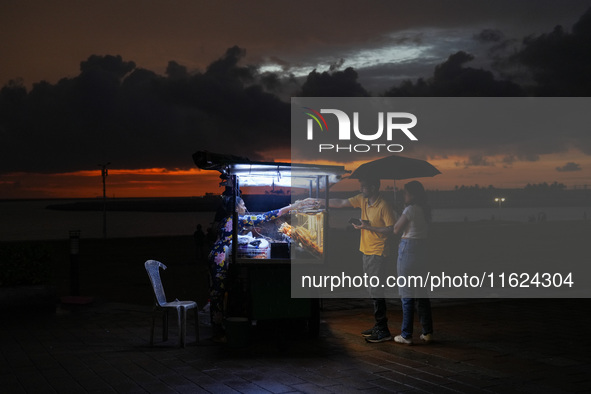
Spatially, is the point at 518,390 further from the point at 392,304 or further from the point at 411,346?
the point at 392,304

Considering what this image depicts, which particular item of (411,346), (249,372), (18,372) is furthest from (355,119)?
(18,372)

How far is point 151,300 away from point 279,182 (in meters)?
5.25

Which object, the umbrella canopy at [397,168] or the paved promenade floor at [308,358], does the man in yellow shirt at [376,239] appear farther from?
the umbrella canopy at [397,168]

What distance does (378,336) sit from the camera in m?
7.85

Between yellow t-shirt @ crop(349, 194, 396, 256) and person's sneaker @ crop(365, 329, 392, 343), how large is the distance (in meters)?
0.99

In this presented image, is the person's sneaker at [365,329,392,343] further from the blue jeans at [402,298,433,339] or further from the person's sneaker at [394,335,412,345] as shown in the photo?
the blue jeans at [402,298,433,339]

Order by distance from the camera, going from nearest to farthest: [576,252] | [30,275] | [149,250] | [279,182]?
[279,182], [30,275], [576,252], [149,250]

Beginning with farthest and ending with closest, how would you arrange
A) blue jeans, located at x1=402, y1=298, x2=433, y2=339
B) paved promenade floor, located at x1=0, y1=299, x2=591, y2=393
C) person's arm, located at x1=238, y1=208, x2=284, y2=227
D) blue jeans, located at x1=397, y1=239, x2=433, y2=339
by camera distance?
person's arm, located at x1=238, y1=208, x2=284, y2=227 < blue jeans, located at x1=402, y1=298, x2=433, y2=339 < blue jeans, located at x1=397, y1=239, x2=433, y2=339 < paved promenade floor, located at x1=0, y1=299, x2=591, y2=393

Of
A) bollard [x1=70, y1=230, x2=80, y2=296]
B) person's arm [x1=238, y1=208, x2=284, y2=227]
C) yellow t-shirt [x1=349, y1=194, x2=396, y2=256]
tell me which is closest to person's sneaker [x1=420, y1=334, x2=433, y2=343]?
yellow t-shirt [x1=349, y1=194, x2=396, y2=256]

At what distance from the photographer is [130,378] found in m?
6.15

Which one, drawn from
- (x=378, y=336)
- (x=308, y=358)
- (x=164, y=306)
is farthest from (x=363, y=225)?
(x=164, y=306)

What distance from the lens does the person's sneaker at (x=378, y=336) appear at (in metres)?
7.84

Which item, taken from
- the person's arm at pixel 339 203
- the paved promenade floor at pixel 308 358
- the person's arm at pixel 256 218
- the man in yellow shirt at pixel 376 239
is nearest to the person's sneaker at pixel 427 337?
the paved promenade floor at pixel 308 358

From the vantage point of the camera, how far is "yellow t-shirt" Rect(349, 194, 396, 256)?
7.85 metres
